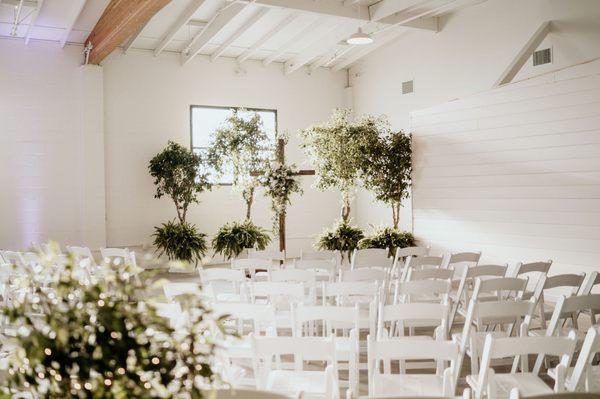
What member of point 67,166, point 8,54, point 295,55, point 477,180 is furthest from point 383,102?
point 8,54

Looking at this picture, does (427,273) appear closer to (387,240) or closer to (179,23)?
(387,240)

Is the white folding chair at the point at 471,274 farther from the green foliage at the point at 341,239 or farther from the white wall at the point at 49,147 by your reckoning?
the white wall at the point at 49,147

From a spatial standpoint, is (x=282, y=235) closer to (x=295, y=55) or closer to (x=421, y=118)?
(x=421, y=118)

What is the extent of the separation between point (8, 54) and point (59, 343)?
36.1 ft

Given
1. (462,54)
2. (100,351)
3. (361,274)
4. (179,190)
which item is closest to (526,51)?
(462,54)

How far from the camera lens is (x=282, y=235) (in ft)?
31.2

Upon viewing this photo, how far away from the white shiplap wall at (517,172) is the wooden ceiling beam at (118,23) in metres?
A: 4.45

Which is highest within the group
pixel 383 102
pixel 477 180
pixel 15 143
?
pixel 383 102

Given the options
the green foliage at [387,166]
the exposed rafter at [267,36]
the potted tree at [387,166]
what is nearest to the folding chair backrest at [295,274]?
the potted tree at [387,166]

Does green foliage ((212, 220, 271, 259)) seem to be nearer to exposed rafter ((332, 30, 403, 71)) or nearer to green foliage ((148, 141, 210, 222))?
green foliage ((148, 141, 210, 222))

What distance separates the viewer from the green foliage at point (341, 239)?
30.8 ft

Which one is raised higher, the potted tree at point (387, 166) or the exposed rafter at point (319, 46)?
the exposed rafter at point (319, 46)

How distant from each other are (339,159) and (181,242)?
11.9 ft

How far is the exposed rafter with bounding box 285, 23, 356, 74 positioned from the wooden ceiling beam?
364cm
